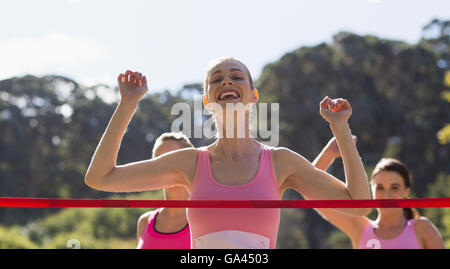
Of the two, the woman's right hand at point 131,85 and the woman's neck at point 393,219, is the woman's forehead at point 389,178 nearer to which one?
the woman's neck at point 393,219

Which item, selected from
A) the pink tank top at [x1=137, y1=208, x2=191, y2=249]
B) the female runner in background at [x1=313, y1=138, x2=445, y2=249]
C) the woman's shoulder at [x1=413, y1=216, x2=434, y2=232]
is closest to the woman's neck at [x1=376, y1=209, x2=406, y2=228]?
the female runner in background at [x1=313, y1=138, x2=445, y2=249]

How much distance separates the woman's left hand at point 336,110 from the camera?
2.60 metres

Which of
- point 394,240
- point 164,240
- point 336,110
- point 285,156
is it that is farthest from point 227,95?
point 394,240

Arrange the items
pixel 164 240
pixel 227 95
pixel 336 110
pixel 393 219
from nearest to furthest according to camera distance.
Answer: pixel 336 110 < pixel 227 95 < pixel 164 240 < pixel 393 219

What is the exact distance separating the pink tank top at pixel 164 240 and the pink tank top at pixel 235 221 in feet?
4.63

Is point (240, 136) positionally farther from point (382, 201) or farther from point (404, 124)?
point (404, 124)

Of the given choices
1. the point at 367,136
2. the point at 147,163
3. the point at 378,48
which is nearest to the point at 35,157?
the point at 367,136

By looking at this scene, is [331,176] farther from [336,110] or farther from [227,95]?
[227,95]

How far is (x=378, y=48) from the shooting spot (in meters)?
42.6

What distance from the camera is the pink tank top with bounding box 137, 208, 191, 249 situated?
13.1 feet

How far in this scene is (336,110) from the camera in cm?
262

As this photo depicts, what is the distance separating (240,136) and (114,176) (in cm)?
60

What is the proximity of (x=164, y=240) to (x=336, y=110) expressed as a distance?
1830 mm
